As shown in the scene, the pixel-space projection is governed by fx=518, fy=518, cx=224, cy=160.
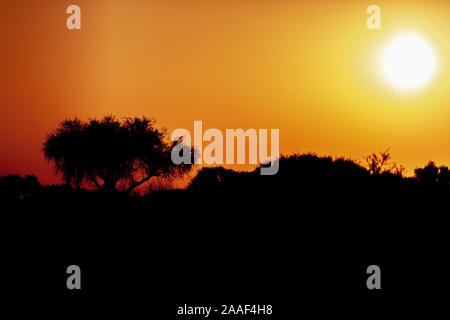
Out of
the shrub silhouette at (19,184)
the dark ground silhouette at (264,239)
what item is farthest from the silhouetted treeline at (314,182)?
the shrub silhouette at (19,184)

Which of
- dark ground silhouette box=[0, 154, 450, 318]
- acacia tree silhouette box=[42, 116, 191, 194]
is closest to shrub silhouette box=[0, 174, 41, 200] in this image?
acacia tree silhouette box=[42, 116, 191, 194]

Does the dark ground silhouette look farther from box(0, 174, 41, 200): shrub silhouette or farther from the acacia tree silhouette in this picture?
box(0, 174, 41, 200): shrub silhouette

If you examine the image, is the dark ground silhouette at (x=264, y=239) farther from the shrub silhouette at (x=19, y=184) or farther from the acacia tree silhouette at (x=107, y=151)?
the shrub silhouette at (x=19, y=184)

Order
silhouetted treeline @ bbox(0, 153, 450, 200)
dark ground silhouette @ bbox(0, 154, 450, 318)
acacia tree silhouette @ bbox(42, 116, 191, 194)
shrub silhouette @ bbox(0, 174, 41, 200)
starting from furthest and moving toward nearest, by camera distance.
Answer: shrub silhouette @ bbox(0, 174, 41, 200) → acacia tree silhouette @ bbox(42, 116, 191, 194) → silhouetted treeline @ bbox(0, 153, 450, 200) → dark ground silhouette @ bbox(0, 154, 450, 318)

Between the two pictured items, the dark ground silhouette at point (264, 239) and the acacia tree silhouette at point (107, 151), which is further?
the acacia tree silhouette at point (107, 151)

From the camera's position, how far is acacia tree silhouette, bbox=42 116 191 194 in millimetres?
50500

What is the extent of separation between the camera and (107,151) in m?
50.7

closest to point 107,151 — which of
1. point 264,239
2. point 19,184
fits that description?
point 19,184

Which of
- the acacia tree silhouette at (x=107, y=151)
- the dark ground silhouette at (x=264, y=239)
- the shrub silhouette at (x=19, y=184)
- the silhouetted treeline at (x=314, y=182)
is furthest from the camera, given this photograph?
the shrub silhouette at (x=19, y=184)

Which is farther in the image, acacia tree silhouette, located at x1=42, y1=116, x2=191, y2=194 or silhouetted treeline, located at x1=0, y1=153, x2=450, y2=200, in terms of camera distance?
acacia tree silhouette, located at x1=42, y1=116, x2=191, y2=194

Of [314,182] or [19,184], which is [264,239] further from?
[19,184]

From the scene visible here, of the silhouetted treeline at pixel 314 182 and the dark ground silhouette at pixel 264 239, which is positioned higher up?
the silhouetted treeline at pixel 314 182

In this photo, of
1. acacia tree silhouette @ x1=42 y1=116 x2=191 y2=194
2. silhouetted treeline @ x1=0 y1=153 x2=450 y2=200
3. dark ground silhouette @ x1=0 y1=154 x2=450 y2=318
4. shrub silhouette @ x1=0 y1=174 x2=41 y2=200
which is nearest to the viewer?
dark ground silhouette @ x1=0 y1=154 x2=450 y2=318

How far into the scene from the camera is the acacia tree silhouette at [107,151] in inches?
1988
